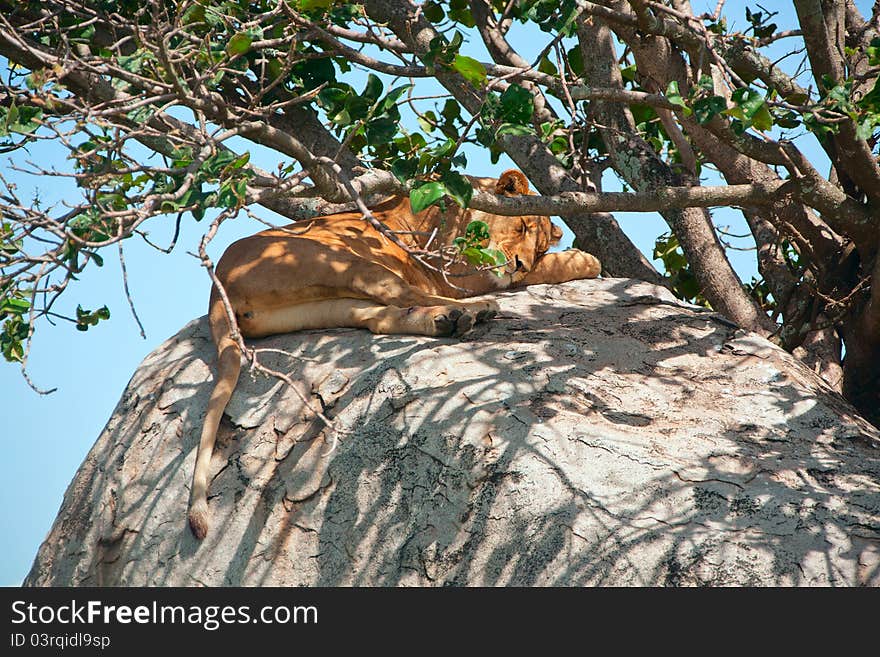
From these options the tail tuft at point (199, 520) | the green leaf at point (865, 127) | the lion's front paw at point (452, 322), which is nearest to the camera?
the tail tuft at point (199, 520)

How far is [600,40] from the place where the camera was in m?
5.11

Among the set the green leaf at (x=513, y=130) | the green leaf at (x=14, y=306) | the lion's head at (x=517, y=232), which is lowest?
the green leaf at (x=513, y=130)

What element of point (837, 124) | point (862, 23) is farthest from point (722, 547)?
point (862, 23)

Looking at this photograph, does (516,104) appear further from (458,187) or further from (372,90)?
(372,90)

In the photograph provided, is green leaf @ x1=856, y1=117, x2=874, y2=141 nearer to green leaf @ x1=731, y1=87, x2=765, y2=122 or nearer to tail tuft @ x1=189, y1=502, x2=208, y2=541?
green leaf @ x1=731, y1=87, x2=765, y2=122

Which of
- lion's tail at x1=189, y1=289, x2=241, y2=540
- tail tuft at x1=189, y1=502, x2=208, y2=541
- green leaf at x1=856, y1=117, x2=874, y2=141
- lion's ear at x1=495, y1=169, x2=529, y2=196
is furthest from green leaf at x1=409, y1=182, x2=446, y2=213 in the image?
lion's ear at x1=495, y1=169, x2=529, y2=196

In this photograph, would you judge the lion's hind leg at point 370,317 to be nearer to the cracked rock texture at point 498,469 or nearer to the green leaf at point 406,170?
the cracked rock texture at point 498,469

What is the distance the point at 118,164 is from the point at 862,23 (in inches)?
169

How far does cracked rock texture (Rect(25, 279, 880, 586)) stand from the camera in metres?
2.99

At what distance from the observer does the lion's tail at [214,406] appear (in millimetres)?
3580

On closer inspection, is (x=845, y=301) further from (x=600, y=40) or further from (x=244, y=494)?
(x=244, y=494)

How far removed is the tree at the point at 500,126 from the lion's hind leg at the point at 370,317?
390mm

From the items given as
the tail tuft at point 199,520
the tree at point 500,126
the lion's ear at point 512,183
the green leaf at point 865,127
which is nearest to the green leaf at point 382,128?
the tree at point 500,126
